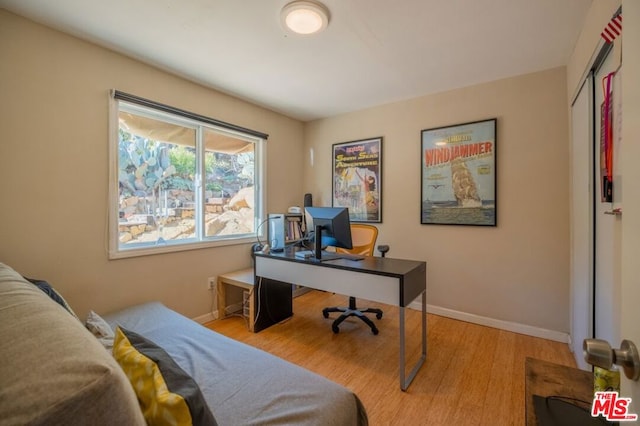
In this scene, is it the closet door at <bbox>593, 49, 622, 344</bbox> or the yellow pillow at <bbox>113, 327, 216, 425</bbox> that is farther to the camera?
A: the closet door at <bbox>593, 49, 622, 344</bbox>

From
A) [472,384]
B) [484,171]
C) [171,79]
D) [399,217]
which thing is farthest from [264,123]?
[472,384]

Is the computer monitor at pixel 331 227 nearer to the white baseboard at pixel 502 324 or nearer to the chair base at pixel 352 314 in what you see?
the chair base at pixel 352 314

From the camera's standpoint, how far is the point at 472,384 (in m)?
1.90

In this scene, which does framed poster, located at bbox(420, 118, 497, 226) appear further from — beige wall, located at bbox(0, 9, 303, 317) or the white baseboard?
beige wall, located at bbox(0, 9, 303, 317)

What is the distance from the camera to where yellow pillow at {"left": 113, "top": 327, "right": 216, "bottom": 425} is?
0.69 m

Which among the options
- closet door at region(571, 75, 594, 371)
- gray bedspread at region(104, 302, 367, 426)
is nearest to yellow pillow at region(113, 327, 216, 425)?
A: gray bedspread at region(104, 302, 367, 426)

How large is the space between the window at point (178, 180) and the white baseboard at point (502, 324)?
2.35m

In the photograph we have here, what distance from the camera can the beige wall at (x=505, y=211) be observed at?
97.6 inches

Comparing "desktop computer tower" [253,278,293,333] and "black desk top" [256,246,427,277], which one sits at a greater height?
"black desk top" [256,246,427,277]

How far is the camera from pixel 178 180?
2760 millimetres

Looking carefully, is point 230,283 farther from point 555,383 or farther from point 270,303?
point 555,383

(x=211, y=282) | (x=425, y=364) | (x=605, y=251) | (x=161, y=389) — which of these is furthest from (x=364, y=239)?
(x=161, y=389)

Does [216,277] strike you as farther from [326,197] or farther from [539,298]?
[539,298]

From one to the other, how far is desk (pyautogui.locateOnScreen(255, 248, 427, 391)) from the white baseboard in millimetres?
999
